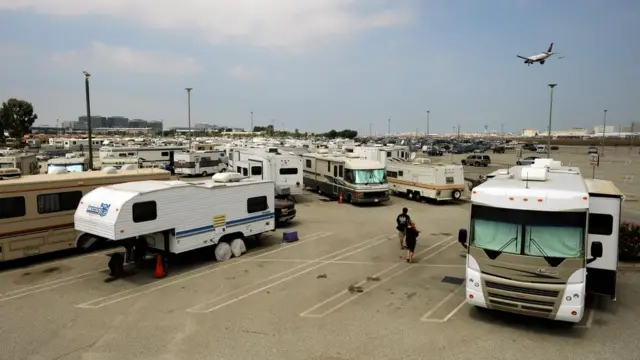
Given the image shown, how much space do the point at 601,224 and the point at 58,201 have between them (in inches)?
620

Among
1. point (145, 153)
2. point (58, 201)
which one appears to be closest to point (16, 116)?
point (145, 153)

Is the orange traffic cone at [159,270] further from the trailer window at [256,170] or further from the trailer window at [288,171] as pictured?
the trailer window at [256,170]

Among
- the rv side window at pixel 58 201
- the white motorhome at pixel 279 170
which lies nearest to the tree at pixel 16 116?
the white motorhome at pixel 279 170

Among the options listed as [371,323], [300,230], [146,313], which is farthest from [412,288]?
[300,230]

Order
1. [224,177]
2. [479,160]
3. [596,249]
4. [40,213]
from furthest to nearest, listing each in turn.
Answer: [479,160], [224,177], [40,213], [596,249]

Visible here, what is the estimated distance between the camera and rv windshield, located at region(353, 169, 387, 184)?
24.9 meters

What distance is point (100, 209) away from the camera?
12.1 metres

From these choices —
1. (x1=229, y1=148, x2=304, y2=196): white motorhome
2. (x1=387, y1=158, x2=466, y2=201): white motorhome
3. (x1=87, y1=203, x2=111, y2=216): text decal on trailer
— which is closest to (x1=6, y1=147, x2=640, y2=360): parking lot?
(x1=87, y1=203, x2=111, y2=216): text decal on trailer

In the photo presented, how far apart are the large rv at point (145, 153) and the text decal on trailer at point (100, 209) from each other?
1167 inches

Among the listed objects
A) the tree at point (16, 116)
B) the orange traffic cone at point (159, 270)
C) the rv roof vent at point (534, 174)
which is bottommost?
the orange traffic cone at point (159, 270)

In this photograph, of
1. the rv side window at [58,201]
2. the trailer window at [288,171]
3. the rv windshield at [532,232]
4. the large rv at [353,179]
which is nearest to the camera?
the rv windshield at [532,232]

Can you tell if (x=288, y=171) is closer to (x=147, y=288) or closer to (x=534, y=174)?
(x=147, y=288)

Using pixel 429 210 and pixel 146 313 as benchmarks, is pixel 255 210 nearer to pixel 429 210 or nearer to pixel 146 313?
pixel 146 313

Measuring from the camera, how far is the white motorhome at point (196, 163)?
3912 centimetres
